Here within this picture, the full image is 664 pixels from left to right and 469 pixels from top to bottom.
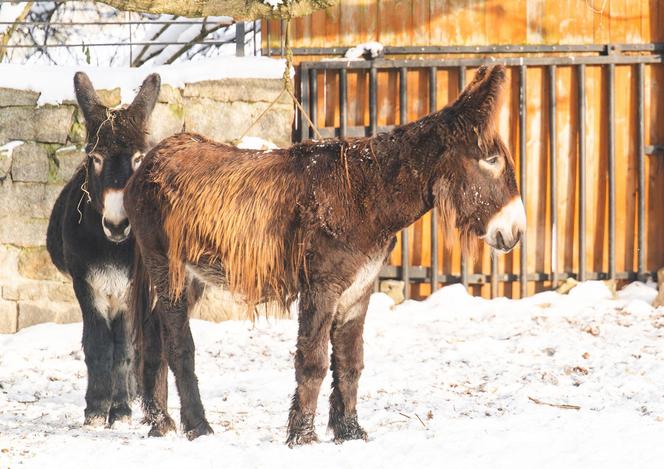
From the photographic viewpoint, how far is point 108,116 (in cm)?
545

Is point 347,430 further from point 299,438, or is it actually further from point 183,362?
point 183,362

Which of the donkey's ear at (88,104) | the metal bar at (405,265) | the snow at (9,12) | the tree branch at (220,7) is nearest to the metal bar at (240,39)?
the tree branch at (220,7)

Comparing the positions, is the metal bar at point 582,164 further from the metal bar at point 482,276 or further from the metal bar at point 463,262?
the metal bar at point 463,262

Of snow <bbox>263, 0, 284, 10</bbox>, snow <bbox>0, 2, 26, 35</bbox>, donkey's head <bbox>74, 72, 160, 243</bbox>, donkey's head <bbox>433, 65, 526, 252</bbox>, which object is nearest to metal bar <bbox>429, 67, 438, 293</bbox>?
snow <bbox>263, 0, 284, 10</bbox>

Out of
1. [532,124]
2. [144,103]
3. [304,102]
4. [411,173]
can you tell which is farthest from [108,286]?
[532,124]

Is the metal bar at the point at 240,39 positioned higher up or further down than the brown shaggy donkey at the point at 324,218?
higher up

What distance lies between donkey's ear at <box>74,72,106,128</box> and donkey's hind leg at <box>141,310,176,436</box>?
4.04 ft

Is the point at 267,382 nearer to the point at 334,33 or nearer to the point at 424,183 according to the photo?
the point at 424,183

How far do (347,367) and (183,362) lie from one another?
33.1 inches

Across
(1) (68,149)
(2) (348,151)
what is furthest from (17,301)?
(2) (348,151)

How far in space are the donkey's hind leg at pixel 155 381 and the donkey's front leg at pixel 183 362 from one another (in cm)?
14

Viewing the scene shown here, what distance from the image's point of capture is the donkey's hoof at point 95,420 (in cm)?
542

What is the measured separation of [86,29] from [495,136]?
453 inches

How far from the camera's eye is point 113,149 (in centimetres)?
537
